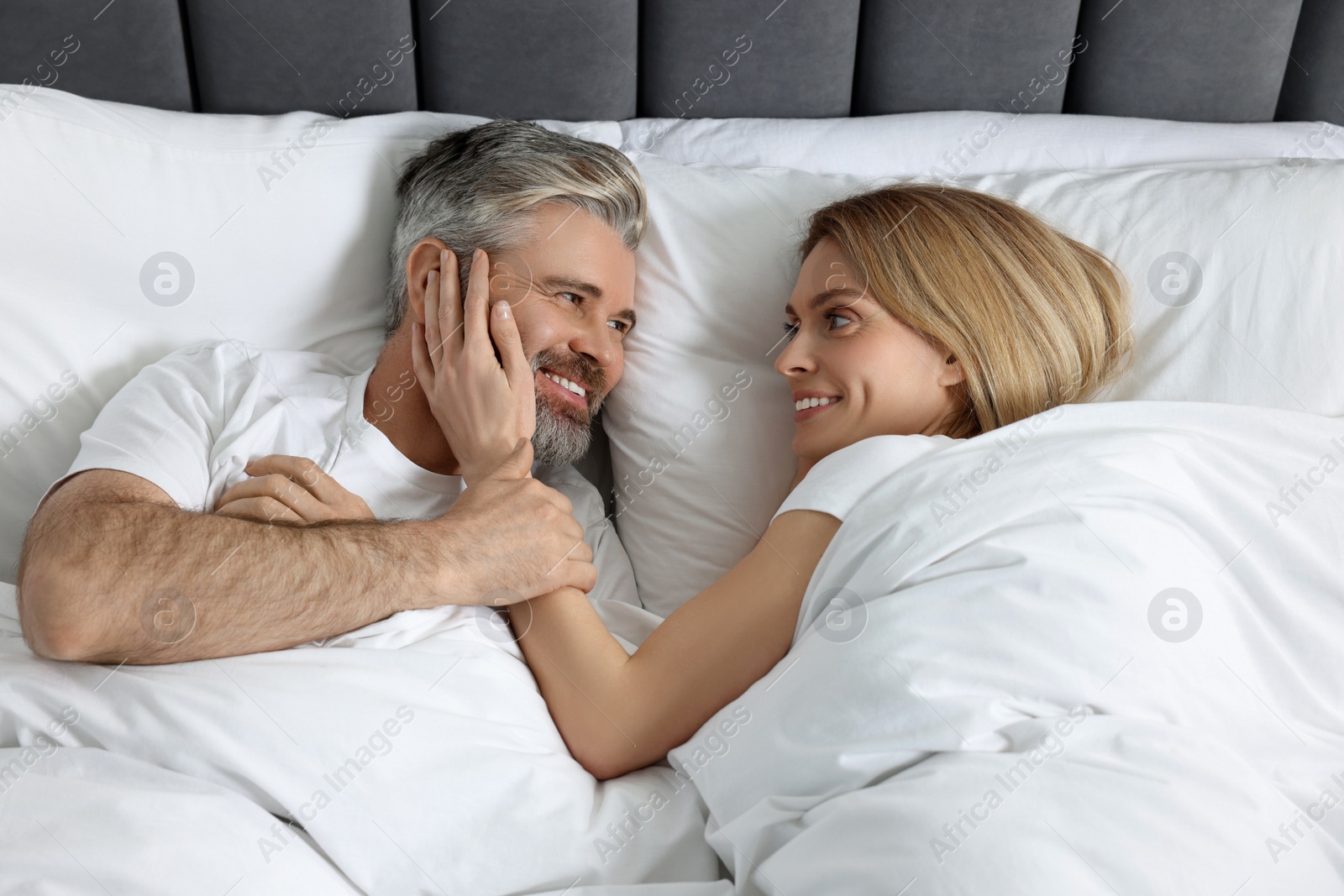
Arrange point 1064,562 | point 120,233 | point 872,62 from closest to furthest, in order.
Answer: point 1064,562, point 120,233, point 872,62

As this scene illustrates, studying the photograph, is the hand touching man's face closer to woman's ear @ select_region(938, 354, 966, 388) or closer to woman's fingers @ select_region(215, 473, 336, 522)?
woman's fingers @ select_region(215, 473, 336, 522)

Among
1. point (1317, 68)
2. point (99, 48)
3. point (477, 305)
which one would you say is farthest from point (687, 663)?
point (1317, 68)

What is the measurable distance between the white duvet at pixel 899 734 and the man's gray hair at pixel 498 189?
2.00 ft

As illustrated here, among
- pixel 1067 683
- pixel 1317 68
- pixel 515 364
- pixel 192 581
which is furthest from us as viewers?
pixel 1317 68

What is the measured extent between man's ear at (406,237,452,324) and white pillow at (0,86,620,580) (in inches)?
5.0

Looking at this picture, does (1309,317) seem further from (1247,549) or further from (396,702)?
(396,702)

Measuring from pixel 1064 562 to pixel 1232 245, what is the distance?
72 cm

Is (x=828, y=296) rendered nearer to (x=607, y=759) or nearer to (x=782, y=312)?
(x=782, y=312)

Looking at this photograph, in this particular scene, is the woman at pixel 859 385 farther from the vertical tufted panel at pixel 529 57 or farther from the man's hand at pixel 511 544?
the vertical tufted panel at pixel 529 57

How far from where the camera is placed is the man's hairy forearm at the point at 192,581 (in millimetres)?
911

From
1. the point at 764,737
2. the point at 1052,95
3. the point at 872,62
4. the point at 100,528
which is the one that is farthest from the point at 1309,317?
the point at 100,528

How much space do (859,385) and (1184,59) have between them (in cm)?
103

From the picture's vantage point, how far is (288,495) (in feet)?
3.54

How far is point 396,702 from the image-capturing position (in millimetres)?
956
